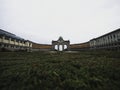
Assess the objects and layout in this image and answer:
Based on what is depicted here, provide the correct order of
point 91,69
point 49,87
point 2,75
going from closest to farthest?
point 49,87, point 2,75, point 91,69

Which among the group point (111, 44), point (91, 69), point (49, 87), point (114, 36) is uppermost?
point (114, 36)

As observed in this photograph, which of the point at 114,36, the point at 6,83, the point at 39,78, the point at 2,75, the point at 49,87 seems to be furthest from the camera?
the point at 114,36

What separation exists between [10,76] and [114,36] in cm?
3598

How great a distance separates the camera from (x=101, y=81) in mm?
5781

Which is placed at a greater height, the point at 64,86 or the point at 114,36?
the point at 114,36

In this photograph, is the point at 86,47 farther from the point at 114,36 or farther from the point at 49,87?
the point at 49,87

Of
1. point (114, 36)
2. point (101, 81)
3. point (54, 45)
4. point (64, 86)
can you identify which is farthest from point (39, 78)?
point (54, 45)

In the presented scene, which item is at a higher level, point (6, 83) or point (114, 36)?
point (114, 36)

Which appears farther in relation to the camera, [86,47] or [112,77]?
[86,47]

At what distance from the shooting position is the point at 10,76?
6.52 meters

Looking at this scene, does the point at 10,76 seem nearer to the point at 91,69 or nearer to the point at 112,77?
the point at 91,69

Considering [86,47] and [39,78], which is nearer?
[39,78]

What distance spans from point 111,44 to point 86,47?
21709mm

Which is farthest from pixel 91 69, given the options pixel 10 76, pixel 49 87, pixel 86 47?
pixel 86 47
